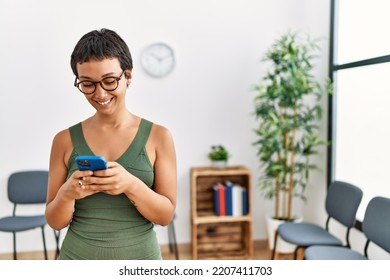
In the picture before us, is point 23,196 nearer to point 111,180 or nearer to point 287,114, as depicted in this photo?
point 111,180

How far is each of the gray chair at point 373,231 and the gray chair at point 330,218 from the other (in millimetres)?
174

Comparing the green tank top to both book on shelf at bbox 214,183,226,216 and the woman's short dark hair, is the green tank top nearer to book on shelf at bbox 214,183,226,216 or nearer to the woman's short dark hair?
the woman's short dark hair

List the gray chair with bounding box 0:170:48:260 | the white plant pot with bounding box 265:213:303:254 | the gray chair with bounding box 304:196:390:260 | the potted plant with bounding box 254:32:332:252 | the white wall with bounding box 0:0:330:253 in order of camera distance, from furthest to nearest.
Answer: the white plant pot with bounding box 265:213:303:254 → the potted plant with bounding box 254:32:332:252 → the gray chair with bounding box 304:196:390:260 → the gray chair with bounding box 0:170:48:260 → the white wall with bounding box 0:0:330:253

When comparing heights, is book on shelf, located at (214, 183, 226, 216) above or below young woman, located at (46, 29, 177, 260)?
below

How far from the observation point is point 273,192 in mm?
2529

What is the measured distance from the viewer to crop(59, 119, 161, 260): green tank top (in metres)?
0.80

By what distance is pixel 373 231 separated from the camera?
1.67 m

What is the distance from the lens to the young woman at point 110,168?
758mm

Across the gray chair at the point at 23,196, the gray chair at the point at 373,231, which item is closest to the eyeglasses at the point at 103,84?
the gray chair at the point at 23,196

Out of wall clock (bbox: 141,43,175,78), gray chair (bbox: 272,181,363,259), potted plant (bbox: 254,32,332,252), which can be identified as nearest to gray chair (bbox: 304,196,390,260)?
gray chair (bbox: 272,181,363,259)

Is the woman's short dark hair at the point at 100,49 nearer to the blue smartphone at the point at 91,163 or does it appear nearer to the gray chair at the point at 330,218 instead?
the blue smartphone at the point at 91,163
